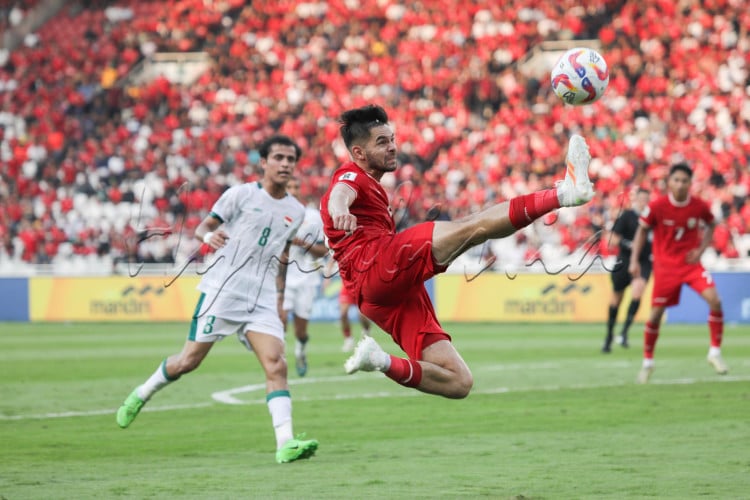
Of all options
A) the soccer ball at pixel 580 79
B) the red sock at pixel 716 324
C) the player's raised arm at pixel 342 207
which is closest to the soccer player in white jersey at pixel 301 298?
the red sock at pixel 716 324

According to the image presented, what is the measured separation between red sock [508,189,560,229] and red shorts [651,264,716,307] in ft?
23.8

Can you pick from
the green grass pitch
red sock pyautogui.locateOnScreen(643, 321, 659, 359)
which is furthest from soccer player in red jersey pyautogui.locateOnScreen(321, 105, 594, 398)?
red sock pyautogui.locateOnScreen(643, 321, 659, 359)

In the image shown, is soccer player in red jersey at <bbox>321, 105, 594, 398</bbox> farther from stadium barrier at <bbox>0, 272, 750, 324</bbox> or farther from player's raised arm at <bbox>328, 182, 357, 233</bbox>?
stadium barrier at <bbox>0, 272, 750, 324</bbox>

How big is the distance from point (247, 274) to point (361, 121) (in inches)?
92.7

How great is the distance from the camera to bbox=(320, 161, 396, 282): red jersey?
768 cm

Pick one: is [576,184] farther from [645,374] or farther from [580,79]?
[645,374]

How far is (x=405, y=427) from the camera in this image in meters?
10.6

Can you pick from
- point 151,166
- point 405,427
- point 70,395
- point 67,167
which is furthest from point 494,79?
point 405,427

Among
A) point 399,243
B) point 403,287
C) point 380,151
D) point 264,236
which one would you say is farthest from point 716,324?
point 399,243

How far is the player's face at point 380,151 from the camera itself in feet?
26.0

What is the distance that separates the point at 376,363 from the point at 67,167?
2943 cm

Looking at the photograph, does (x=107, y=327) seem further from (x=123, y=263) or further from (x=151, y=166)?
(x=151, y=166)

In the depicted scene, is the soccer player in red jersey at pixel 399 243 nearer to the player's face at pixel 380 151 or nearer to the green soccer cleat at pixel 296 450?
the player's face at pixel 380 151

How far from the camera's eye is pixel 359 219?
781 cm
